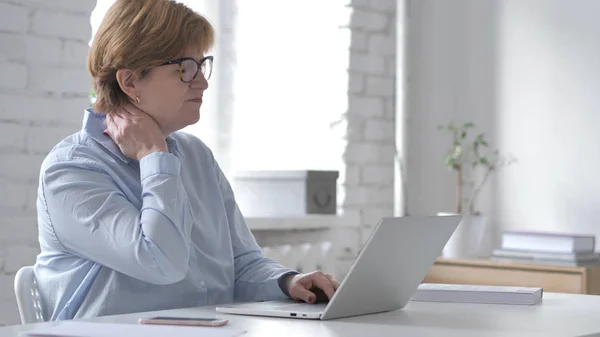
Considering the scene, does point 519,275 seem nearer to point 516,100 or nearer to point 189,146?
point 516,100

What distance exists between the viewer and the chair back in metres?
1.83

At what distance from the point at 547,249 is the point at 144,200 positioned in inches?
75.6

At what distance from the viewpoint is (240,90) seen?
3777 millimetres

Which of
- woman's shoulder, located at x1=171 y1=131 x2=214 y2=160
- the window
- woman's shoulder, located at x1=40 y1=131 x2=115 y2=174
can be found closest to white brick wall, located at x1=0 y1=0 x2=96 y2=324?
woman's shoulder, located at x1=171 y1=131 x2=214 y2=160

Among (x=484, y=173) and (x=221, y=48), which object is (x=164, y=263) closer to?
(x=221, y=48)

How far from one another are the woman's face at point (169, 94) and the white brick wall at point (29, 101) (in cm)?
75

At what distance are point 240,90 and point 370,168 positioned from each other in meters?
0.60

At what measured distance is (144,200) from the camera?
1848 millimetres

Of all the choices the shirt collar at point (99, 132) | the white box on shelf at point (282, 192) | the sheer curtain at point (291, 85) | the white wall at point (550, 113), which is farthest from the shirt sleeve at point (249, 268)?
the white wall at point (550, 113)

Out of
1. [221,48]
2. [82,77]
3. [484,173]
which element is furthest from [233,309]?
[484,173]

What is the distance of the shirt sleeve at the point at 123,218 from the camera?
1778 mm

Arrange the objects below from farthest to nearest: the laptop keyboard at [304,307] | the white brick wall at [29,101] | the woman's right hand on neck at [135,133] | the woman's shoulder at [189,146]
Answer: the white brick wall at [29,101], the woman's shoulder at [189,146], the woman's right hand on neck at [135,133], the laptop keyboard at [304,307]

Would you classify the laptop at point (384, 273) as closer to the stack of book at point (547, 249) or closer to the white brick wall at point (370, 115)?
the stack of book at point (547, 249)

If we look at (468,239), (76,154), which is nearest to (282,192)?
(468,239)
